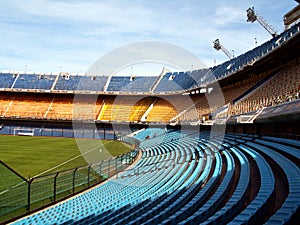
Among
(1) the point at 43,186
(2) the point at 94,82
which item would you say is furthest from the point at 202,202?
(2) the point at 94,82

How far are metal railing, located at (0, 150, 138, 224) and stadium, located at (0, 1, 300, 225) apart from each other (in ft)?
0.12

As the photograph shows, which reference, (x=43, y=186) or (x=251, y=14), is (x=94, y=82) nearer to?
(x=251, y=14)

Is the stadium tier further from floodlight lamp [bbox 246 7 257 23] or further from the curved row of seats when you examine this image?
the curved row of seats

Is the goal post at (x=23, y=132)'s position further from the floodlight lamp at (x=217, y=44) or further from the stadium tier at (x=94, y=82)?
the floodlight lamp at (x=217, y=44)

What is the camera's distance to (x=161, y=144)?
71.5 ft

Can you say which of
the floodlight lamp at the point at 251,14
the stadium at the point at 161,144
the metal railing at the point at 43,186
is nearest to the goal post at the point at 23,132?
the stadium at the point at 161,144

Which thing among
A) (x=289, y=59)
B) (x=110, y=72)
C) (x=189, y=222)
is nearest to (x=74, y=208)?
Result: (x=189, y=222)

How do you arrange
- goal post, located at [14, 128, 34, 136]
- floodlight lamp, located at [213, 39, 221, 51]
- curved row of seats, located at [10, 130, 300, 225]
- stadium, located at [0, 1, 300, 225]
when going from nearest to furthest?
curved row of seats, located at [10, 130, 300, 225] → stadium, located at [0, 1, 300, 225] → floodlight lamp, located at [213, 39, 221, 51] → goal post, located at [14, 128, 34, 136]

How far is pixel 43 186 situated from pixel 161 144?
43.5 ft

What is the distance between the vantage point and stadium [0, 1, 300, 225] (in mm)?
5555

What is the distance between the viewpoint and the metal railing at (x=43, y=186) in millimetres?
8078

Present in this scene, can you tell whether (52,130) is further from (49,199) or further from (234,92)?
(49,199)

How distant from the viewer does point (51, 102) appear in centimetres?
4247

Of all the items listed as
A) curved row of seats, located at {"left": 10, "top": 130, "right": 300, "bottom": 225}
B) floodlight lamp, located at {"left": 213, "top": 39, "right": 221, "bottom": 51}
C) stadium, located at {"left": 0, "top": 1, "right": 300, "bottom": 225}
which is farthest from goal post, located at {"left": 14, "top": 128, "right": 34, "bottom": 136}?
curved row of seats, located at {"left": 10, "top": 130, "right": 300, "bottom": 225}
